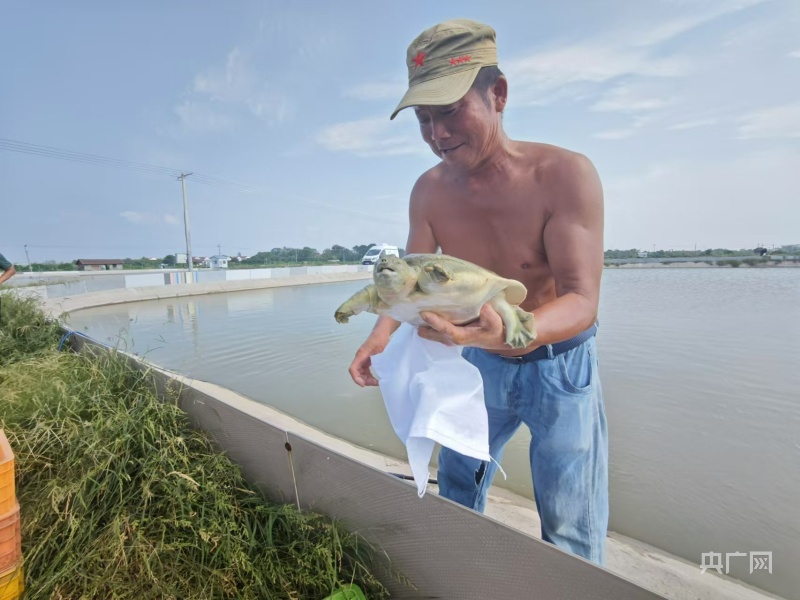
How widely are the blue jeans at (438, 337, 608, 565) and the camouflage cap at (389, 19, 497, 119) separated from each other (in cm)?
89

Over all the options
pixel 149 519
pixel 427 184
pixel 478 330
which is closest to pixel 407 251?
pixel 427 184

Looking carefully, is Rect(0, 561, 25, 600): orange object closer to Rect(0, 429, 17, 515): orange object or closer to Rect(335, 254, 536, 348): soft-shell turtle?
Rect(0, 429, 17, 515): orange object

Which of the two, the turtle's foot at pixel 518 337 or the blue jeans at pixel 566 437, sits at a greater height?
the turtle's foot at pixel 518 337

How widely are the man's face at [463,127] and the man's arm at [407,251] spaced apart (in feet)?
1.24

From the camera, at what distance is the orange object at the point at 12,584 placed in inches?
63.4

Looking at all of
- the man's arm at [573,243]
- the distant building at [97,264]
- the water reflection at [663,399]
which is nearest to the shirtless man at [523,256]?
the man's arm at [573,243]

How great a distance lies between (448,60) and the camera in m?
1.22

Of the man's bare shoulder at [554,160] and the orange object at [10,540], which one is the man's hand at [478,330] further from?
the orange object at [10,540]

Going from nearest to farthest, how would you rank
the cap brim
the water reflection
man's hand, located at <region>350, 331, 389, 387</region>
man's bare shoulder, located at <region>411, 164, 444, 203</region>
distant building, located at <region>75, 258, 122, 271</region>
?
the cap brim → man's hand, located at <region>350, 331, 389, 387</region> → man's bare shoulder, located at <region>411, 164, 444, 203</region> → the water reflection → distant building, located at <region>75, 258, 122, 271</region>

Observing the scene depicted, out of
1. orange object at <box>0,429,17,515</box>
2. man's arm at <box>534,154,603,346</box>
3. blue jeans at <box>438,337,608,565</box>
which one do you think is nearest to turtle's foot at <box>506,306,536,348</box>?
man's arm at <box>534,154,603,346</box>

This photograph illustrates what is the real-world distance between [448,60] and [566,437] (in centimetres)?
121

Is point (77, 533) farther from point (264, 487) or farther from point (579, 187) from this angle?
point (579, 187)

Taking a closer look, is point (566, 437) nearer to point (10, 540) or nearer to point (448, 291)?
point (448, 291)

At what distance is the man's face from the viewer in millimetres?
1262
